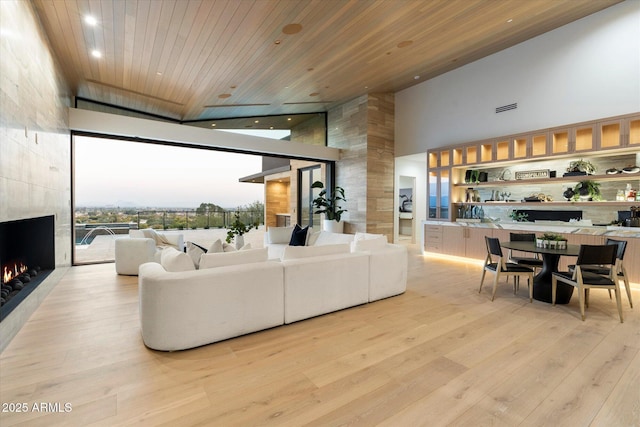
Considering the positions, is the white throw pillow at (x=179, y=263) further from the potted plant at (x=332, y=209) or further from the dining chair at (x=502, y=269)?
the potted plant at (x=332, y=209)

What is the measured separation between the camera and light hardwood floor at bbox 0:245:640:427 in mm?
1817

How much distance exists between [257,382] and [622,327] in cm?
371

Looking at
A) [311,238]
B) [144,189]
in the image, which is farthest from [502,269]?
[144,189]

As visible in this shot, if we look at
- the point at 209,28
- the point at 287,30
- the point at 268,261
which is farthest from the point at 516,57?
the point at 268,261

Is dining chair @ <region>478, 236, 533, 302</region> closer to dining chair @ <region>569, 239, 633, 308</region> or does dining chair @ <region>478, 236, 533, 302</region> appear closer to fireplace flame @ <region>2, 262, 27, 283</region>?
dining chair @ <region>569, 239, 633, 308</region>

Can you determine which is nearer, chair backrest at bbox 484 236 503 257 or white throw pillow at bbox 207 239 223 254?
white throw pillow at bbox 207 239 223 254

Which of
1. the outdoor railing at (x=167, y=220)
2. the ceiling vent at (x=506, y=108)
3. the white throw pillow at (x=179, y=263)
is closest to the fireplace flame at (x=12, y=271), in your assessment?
the white throw pillow at (x=179, y=263)

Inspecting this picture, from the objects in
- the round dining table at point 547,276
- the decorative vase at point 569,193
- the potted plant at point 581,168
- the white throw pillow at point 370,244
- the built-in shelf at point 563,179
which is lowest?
the round dining table at point 547,276

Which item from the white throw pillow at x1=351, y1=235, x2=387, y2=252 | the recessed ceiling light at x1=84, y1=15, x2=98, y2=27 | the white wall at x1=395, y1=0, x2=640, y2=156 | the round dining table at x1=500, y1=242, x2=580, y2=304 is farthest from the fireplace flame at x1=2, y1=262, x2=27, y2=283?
the white wall at x1=395, y1=0, x2=640, y2=156

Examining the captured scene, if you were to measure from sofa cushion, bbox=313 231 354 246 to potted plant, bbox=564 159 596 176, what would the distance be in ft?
14.0

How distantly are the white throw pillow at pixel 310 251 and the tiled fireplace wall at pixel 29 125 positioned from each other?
8.16ft

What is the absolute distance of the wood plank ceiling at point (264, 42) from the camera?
4066mm

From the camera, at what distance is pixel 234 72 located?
5934 millimetres

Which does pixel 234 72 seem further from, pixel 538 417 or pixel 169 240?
pixel 538 417
